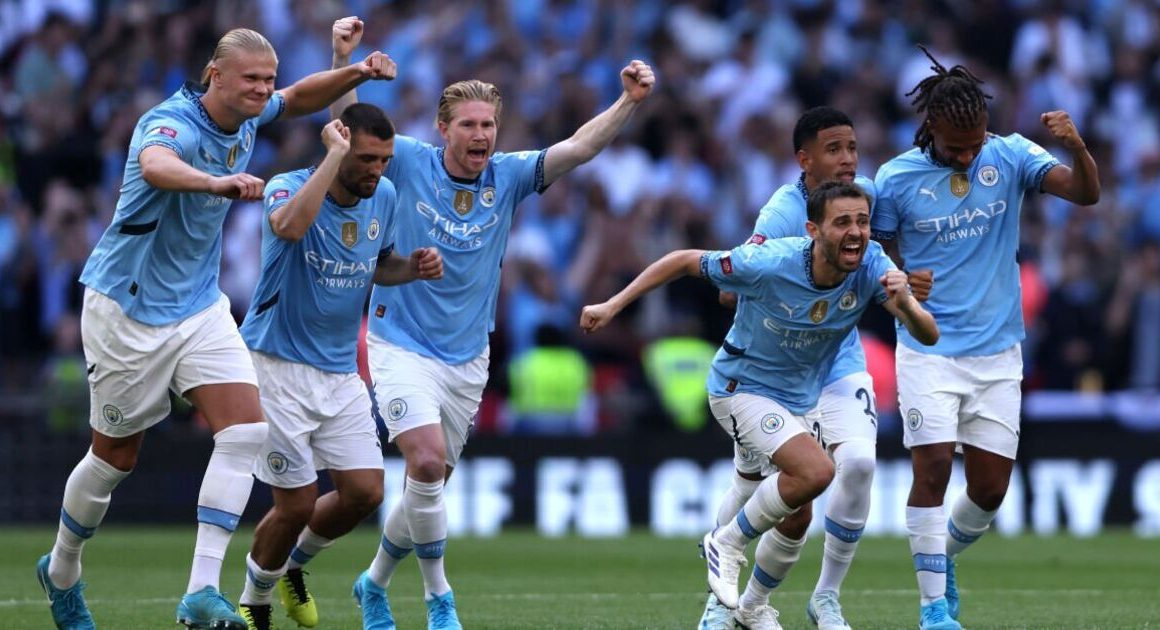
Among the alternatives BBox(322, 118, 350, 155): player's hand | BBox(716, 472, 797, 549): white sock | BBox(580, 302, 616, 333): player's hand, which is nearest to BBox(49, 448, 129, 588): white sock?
BBox(322, 118, 350, 155): player's hand

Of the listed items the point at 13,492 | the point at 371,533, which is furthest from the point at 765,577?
the point at 13,492

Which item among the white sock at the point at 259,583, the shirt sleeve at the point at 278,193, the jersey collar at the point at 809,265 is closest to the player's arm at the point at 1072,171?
the jersey collar at the point at 809,265

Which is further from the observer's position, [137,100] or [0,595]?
[137,100]

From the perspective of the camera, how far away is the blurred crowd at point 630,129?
60.8 ft

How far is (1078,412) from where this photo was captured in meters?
18.0

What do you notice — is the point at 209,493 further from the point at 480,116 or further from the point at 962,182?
the point at 962,182

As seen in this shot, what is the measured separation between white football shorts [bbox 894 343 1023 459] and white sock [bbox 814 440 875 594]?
0.25m

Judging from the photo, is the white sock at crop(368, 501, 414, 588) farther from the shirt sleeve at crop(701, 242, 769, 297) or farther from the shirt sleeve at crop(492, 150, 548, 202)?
the shirt sleeve at crop(701, 242, 769, 297)

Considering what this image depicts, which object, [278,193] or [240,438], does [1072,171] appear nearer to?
[278,193]

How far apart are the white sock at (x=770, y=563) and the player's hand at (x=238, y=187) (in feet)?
10.7

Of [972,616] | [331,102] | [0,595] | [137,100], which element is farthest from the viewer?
[137,100]

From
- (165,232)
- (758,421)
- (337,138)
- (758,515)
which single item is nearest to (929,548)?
(758,515)

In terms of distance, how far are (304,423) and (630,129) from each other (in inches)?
443

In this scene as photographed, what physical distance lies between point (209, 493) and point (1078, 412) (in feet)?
36.1
